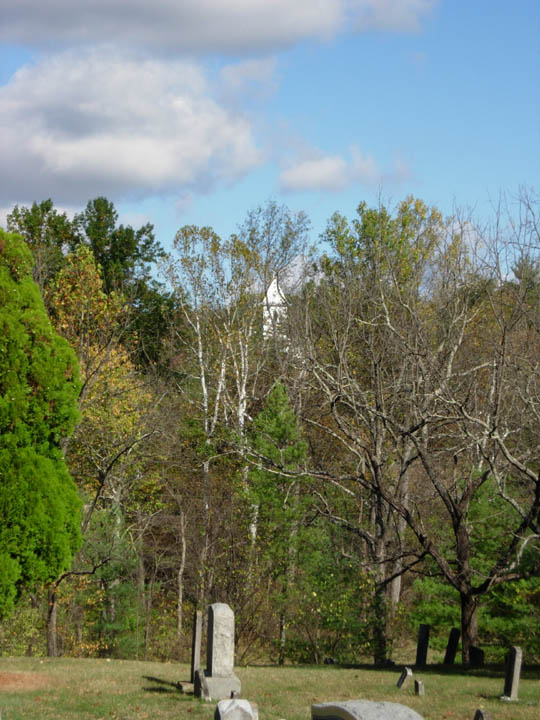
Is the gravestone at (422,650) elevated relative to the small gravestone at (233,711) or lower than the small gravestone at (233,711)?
lower

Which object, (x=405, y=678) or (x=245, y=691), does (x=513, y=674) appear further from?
(x=245, y=691)

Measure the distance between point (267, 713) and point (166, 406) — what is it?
1907 cm

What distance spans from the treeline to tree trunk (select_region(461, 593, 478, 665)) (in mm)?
39

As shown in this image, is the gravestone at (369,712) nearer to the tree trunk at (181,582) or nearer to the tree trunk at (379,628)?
the tree trunk at (379,628)

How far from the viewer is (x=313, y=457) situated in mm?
29094

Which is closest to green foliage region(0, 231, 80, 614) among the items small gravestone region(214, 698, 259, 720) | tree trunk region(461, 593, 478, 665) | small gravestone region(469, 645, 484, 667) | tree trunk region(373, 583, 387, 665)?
small gravestone region(214, 698, 259, 720)

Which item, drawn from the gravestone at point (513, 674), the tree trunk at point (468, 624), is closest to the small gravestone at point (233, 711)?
the gravestone at point (513, 674)

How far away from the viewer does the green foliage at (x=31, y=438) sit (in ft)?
41.2

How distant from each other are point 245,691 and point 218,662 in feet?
2.23

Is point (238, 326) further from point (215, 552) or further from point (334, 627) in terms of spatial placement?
point (334, 627)

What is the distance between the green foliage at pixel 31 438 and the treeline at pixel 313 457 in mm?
801

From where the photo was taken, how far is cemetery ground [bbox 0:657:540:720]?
1096 cm

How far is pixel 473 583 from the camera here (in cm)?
1622

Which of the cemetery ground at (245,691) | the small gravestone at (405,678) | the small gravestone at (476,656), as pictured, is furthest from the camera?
the small gravestone at (476,656)
